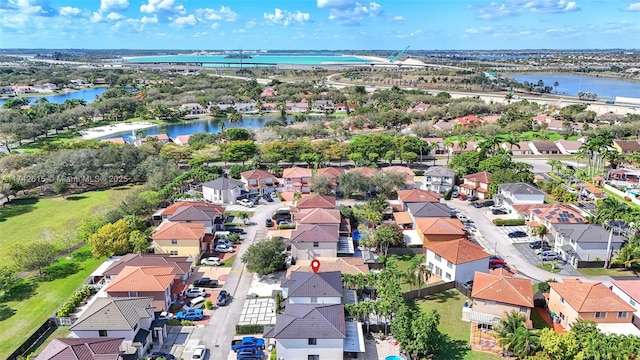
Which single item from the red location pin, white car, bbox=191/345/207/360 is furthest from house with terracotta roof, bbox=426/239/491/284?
white car, bbox=191/345/207/360

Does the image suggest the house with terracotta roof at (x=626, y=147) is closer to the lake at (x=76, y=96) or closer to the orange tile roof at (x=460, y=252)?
the orange tile roof at (x=460, y=252)

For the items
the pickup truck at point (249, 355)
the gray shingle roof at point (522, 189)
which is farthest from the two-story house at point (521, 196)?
the pickup truck at point (249, 355)

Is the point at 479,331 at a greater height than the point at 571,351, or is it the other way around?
the point at 571,351

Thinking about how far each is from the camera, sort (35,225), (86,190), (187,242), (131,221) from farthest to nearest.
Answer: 1. (86,190)
2. (35,225)
3. (131,221)
4. (187,242)

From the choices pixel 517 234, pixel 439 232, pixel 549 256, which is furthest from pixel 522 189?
pixel 439 232

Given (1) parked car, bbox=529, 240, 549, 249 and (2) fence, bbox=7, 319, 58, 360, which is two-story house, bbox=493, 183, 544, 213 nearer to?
(1) parked car, bbox=529, 240, 549, 249

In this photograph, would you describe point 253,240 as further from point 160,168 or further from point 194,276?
point 160,168

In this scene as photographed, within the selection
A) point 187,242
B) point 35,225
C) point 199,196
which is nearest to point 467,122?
point 199,196

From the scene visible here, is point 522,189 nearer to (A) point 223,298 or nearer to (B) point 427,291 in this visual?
(B) point 427,291
